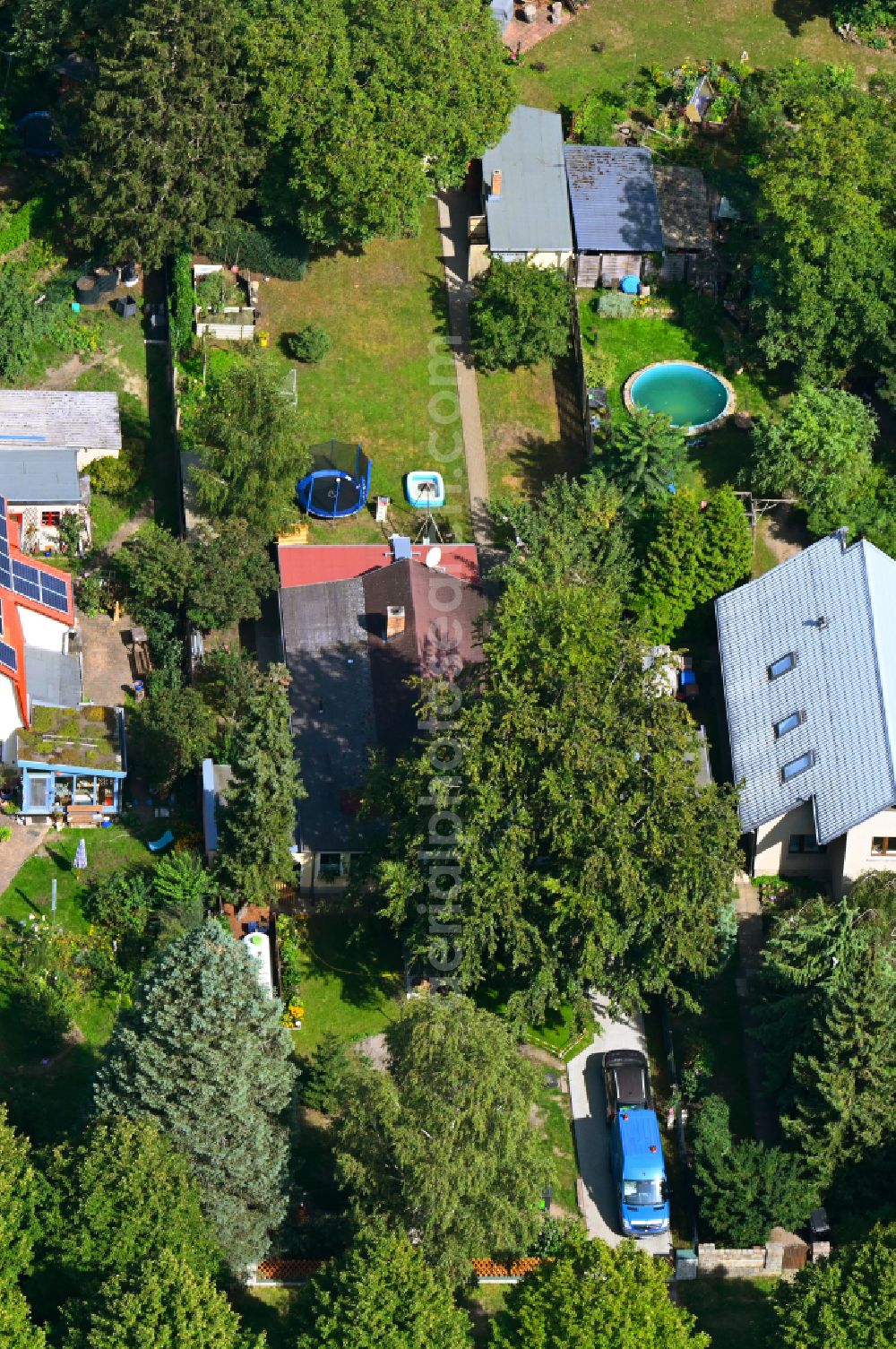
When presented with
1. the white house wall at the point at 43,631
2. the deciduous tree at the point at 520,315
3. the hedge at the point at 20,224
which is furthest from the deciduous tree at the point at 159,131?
the white house wall at the point at 43,631

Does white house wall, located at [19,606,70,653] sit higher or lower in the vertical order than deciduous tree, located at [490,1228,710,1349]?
higher

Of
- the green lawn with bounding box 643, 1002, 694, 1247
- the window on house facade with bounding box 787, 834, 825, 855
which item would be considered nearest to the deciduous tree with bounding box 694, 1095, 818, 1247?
the green lawn with bounding box 643, 1002, 694, 1247

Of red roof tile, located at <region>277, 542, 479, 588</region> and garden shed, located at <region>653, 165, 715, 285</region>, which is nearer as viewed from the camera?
red roof tile, located at <region>277, 542, 479, 588</region>

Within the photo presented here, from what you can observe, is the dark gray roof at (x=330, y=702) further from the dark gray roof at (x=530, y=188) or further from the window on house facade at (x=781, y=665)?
the dark gray roof at (x=530, y=188)

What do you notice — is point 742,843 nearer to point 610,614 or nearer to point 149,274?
point 610,614

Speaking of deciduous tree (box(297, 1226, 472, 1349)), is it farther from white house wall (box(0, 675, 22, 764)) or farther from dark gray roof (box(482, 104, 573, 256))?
dark gray roof (box(482, 104, 573, 256))

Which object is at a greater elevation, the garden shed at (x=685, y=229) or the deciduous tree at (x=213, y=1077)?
the garden shed at (x=685, y=229)
